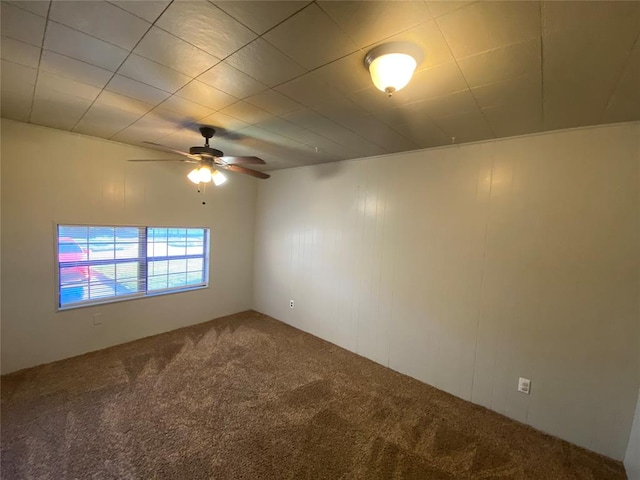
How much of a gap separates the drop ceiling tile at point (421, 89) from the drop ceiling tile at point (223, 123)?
1.14 metres

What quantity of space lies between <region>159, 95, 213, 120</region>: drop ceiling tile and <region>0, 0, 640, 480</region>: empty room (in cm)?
6

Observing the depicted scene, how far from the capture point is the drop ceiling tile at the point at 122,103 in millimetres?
2070

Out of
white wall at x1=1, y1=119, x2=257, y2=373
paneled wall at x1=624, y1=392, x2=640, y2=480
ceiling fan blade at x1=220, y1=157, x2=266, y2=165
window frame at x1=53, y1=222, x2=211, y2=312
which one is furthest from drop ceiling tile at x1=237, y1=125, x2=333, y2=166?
paneled wall at x1=624, y1=392, x2=640, y2=480

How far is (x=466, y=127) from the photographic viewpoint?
7.65ft

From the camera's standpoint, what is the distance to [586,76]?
1.50 meters

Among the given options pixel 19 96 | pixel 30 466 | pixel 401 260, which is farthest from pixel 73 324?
pixel 401 260

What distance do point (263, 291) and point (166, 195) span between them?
7.27ft

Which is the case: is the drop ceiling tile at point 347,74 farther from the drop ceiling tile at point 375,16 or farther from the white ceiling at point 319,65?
the drop ceiling tile at point 375,16

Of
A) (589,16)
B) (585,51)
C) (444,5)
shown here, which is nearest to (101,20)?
(444,5)

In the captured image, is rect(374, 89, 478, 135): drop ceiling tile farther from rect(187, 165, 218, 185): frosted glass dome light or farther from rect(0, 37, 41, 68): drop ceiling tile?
rect(0, 37, 41, 68): drop ceiling tile

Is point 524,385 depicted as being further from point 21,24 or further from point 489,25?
point 21,24

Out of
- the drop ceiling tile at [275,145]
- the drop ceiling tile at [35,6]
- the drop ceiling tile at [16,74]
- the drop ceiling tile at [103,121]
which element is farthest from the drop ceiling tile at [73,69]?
the drop ceiling tile at [275,145]

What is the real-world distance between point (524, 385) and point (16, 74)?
454 centimetres

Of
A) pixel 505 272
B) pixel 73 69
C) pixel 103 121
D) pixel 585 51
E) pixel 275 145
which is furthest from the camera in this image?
pixel 275 145
